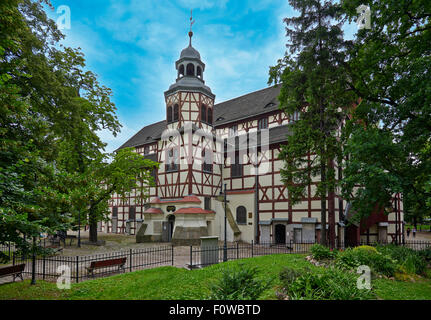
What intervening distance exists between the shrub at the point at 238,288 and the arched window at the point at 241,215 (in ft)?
62.4

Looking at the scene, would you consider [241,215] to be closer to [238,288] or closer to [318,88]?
[318,88]

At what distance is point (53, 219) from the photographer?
7.48 m

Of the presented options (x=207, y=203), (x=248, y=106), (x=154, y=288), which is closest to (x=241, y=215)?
(x=207, y=203)

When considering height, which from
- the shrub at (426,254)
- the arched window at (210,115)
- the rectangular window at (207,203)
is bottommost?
the shrub at (426,254)

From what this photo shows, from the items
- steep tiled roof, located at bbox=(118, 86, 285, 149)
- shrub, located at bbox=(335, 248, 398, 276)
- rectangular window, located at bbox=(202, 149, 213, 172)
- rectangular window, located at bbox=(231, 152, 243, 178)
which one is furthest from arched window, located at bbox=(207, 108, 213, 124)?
shrub, located at bbox=(335, 248, 398, 276)

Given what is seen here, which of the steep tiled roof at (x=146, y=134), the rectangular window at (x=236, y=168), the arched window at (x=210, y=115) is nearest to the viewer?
the rectangular window at (x=236, y=168)

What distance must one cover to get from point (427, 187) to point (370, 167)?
2.42 meters

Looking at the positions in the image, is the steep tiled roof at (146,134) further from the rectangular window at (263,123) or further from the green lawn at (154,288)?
the green lawn at (154,288)

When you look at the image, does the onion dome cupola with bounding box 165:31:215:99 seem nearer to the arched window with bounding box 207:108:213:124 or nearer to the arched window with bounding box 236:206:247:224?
the arched window with bounding box 207:108:213:124

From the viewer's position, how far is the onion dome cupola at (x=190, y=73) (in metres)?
27.7

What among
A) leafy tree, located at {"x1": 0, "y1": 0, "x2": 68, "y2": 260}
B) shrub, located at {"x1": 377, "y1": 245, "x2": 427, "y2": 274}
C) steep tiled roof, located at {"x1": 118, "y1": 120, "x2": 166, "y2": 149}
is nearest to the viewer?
leafy tree, located at {"x1": 0, "y1": 0, "x2": 68, "y2": 260}

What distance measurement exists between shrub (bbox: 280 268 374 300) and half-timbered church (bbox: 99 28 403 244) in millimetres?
14673

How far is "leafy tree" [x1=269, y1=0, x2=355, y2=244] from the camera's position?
1433 cm

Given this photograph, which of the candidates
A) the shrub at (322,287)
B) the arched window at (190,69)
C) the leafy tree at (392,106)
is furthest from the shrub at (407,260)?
the arched window at (190,69)
